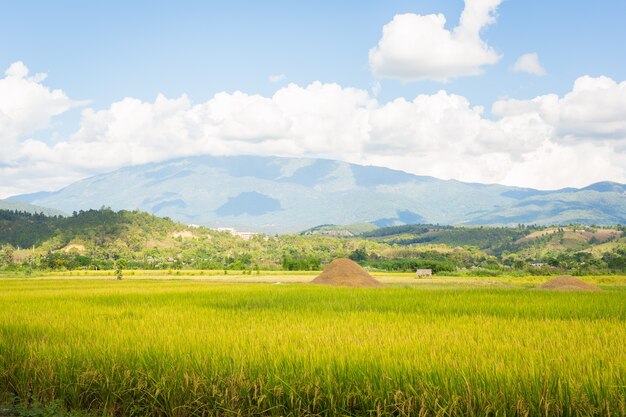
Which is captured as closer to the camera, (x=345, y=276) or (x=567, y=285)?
(x=567, y=285)

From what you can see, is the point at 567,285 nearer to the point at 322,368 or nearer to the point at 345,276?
the point at 345,276

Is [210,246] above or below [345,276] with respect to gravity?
above

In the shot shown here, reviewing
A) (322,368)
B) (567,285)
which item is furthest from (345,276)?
(322,368)

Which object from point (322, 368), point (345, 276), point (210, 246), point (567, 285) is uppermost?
point (210, 246)

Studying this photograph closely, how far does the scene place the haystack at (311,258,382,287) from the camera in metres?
36.5

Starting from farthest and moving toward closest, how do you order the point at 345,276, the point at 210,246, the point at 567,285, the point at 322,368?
the point at 210,246
the point at 345,276
the point at 567,285
the point at 322,368

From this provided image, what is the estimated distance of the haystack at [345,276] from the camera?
36509 mm

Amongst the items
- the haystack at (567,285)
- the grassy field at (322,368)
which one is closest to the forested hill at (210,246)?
the haystack at (567,285)

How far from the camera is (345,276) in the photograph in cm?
3812

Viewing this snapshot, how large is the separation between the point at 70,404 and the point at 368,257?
111m

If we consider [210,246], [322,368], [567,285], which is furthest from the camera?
[210,246]

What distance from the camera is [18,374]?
27.3 feet

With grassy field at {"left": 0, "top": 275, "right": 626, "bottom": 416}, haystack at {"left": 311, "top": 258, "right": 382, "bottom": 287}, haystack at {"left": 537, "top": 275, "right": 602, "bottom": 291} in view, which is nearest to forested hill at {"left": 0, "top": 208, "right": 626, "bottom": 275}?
haystack at {"left": 311, "top": 258, "right": 382, "bottom": 287}

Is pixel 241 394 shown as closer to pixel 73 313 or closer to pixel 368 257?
pixel 73 313
